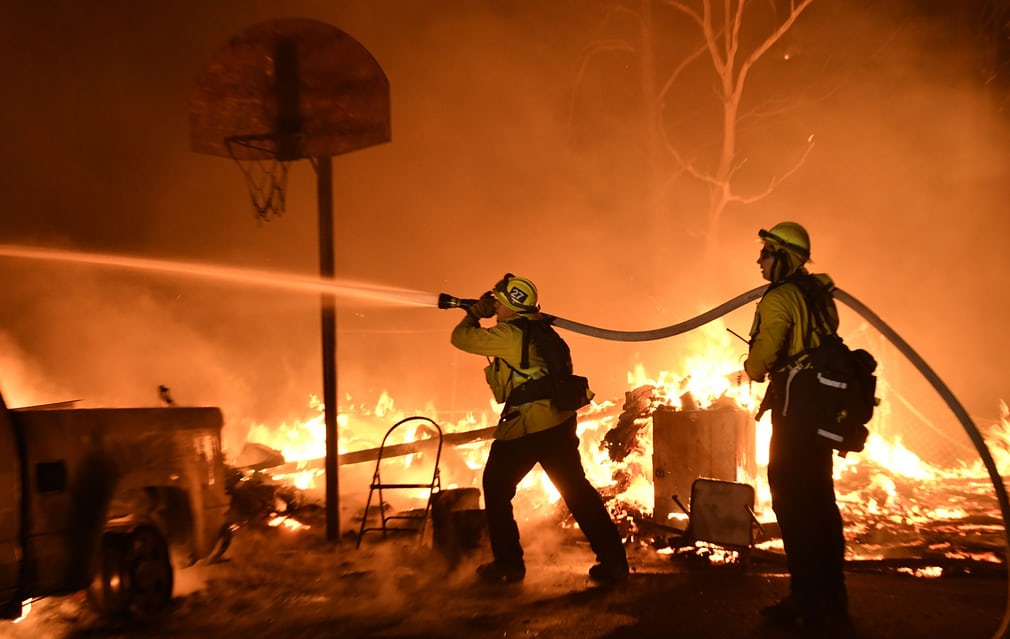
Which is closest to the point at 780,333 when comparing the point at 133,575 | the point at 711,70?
the point at 133,575

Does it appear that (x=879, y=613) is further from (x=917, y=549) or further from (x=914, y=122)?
(x=914, y=122)

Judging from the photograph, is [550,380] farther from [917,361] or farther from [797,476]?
[917,361]

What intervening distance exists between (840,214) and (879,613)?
575 inches

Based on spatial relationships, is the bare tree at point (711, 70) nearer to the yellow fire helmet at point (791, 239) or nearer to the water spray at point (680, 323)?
the water spray at point (680, 323)

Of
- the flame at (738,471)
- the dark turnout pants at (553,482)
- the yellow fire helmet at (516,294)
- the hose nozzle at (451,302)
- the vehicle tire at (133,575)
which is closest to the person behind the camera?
the vehicle tire at (133,575)

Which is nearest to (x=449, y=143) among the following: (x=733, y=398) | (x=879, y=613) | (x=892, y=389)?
(x=892, y=389)

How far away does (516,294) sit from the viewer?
550cm

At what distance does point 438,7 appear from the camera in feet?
59.4

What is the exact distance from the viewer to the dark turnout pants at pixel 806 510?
14.3 feet

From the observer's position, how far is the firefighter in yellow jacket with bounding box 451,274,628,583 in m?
5.36

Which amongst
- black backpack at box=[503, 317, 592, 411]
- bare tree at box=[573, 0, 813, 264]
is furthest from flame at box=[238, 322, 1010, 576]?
bare tree at box=[573, 0, 813, 264]

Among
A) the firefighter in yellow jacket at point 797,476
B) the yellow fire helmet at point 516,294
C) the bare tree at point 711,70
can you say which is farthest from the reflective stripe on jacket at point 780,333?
the bare tree at point 711,70

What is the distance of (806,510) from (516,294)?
228cm

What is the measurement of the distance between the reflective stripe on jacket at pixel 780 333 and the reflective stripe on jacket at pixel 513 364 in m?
1.47
